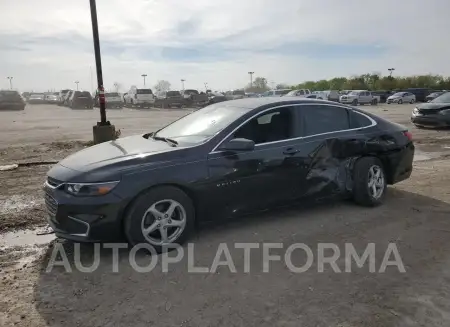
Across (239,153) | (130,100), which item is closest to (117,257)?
(239,153)

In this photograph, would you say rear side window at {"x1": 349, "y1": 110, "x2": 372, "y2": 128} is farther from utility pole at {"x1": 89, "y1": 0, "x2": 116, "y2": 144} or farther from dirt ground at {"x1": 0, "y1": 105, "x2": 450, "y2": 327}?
utility pole at {"x1": 89, "y1": 0, "x2": 116, "y2": 144}

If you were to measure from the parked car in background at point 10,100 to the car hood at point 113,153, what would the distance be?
34.1 metres

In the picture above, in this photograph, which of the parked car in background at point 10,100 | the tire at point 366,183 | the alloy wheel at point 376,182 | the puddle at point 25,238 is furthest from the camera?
the parked car in background at point 10,100

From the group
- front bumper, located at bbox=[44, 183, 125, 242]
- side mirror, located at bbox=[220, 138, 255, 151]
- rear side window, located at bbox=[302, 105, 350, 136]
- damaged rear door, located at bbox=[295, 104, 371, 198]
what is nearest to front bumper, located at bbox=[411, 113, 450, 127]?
damaged rear door, located at bbox=[295, 104, 371, 198]

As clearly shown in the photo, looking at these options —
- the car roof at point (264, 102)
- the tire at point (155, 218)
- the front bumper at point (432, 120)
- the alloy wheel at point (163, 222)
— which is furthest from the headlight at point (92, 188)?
the front bumper at point (432, 120)

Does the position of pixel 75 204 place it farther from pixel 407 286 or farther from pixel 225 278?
pixel 407 286

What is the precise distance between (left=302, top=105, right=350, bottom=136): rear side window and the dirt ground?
108 cm

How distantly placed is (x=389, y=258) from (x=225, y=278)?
161 cm

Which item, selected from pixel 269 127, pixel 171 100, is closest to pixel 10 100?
pixel 171 100

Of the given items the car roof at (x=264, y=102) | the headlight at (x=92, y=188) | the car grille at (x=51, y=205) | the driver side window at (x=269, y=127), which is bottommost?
the car grille at (x=51, y=205)

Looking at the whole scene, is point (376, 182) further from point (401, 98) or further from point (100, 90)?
point (401, 98)

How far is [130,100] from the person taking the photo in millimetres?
43594

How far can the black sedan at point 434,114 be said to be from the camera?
14.5 meters

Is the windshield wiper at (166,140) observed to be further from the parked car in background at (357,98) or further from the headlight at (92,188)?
the parked car in background at (357,98)
